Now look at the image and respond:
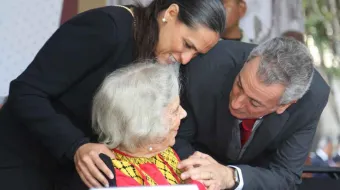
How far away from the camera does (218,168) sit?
187cm

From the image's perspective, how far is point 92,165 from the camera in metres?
1.60

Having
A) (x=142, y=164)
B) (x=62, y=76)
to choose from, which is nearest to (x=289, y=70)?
(x=142, y=164)

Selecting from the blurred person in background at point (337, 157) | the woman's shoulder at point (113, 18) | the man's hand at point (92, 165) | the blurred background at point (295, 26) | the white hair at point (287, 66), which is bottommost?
the blurred person in background at point (337, 157)

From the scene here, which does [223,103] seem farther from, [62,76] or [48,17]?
[48,17]

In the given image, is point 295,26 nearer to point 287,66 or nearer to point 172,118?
point 287,66

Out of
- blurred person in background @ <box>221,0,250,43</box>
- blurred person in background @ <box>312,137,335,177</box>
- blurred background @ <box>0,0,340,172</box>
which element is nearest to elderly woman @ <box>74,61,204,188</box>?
blurred background @ <box>0,0,340,172</box>

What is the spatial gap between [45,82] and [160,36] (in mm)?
396

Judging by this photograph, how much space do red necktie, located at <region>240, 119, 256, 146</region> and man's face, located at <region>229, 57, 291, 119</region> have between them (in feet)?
0.43

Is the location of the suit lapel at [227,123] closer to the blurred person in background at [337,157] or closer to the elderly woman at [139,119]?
the elderly woman at [139,119]

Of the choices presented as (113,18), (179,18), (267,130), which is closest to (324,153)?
(267,130)

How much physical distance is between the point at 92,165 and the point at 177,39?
0.50m

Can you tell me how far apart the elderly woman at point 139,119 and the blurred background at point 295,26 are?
1.85m

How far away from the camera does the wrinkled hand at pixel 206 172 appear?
1.76 metres

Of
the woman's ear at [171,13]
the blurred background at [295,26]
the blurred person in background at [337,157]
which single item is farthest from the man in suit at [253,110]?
the blurred person in background at [337,157]
